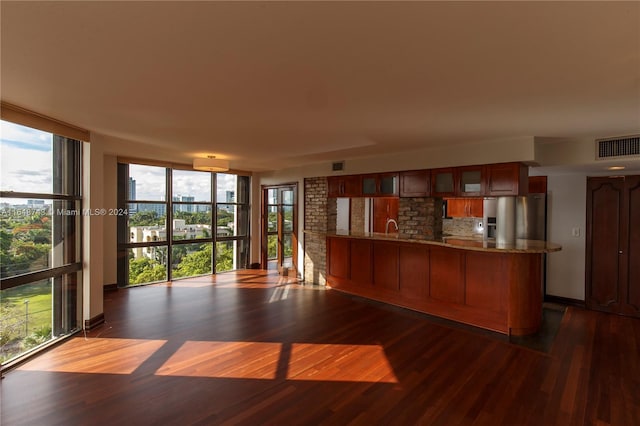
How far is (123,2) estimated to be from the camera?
4.59ft

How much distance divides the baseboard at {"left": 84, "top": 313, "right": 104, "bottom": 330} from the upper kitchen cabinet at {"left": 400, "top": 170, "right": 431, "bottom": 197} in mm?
4571

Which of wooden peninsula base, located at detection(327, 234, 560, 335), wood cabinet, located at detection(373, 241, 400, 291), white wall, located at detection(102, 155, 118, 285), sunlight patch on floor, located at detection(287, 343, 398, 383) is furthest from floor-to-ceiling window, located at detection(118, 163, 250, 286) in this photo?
sunlight patch on floor, located at detection(287, 343, 398, 383)

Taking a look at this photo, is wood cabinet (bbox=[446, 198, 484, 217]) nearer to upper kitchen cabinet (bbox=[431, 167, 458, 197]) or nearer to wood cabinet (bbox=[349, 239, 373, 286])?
upper kitchen cabinet (bbox=[431, 167, 458, 197])

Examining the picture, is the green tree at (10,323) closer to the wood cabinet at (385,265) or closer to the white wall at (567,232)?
the wood cabinet at (385,265)

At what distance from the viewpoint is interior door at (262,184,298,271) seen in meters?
7.19

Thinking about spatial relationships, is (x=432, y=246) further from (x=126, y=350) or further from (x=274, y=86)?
(x=126, y=350)

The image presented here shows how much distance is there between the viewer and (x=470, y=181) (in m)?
4.51

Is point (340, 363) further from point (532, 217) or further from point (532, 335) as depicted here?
point (532, 217)

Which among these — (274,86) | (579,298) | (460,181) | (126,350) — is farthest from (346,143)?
(579,298)

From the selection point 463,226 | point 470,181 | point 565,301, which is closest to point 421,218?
point 470,181

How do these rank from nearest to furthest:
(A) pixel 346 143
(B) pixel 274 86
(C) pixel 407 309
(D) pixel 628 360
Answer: (B) pixel 274 86, (D) pixel 628 360, (A) pixel 346 143, (C) pixel 407 309

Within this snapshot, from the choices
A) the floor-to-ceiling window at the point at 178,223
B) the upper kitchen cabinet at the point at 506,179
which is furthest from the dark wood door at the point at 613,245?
the floor-to-ceiling window at the point at 178,223

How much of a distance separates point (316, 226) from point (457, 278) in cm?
296

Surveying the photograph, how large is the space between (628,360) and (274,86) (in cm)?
433
